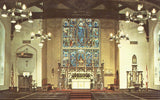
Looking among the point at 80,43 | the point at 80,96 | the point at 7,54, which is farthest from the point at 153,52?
the point at 7,54

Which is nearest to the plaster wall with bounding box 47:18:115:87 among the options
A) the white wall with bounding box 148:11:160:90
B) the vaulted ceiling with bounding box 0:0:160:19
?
the vaulted ceiling with bounding box 0:0:160:19

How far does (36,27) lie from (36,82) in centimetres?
462

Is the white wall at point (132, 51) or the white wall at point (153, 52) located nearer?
the white wall at point (153, 52)

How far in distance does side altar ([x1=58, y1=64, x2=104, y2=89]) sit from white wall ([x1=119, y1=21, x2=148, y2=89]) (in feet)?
8.64

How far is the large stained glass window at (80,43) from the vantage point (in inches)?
895

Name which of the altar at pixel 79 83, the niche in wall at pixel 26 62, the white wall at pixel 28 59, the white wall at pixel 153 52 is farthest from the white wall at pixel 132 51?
the niche in wall at pixel 26 62

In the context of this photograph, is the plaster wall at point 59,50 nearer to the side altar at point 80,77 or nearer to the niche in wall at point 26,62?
the side altar at point 80,77

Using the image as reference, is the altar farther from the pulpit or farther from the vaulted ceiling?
the vaulted ceiling

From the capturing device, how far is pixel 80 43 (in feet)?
75.8

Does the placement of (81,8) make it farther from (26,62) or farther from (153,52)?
(153,52)

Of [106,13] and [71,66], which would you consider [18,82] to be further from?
[106,13]

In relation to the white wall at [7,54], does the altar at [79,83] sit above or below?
below

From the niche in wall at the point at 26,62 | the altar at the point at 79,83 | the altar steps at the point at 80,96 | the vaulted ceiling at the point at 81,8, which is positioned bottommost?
the altar steps at the point at 80,96

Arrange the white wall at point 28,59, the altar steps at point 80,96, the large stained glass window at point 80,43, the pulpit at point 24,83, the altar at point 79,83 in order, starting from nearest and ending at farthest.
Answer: the altar steps at point 80,96 → the pulpit at point 24,83 → the white wall at point 28,59 → the altar at point 79,83 → the large stained glass window at point 80,43
